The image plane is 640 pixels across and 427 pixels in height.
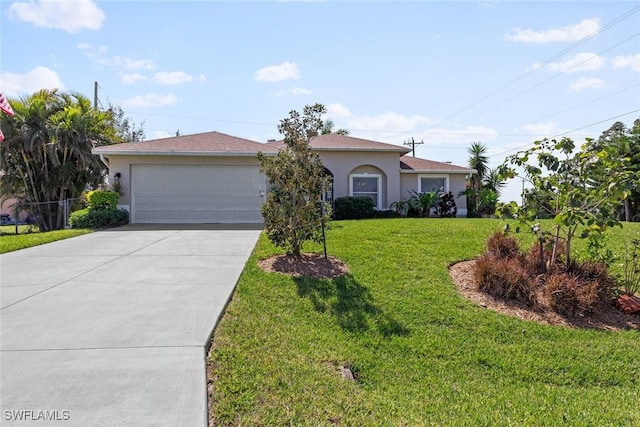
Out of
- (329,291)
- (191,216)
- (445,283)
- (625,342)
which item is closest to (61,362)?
(329,291)

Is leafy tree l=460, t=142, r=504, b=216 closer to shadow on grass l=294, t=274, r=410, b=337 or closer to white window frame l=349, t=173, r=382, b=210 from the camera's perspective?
white window frame l=349, t=173, r=382, b=210

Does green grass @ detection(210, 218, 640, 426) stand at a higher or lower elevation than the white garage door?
lower

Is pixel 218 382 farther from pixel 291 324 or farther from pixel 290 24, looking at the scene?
pixel 290 24

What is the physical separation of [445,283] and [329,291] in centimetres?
189

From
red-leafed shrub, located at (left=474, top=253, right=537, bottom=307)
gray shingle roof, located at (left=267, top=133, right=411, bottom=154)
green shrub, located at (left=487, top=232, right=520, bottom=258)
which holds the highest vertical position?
gray shingle roof, located at (left=267, top=133, right=411, bottom=154)

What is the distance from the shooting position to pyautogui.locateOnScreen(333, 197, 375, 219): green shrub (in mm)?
15883

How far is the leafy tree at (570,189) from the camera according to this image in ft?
17.3

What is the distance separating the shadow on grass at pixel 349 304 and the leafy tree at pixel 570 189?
103 inches

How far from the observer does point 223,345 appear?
3902 millimetres

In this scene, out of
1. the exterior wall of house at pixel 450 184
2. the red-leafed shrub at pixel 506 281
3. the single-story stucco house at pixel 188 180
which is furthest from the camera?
the exterior wall of house at pixel 450 184

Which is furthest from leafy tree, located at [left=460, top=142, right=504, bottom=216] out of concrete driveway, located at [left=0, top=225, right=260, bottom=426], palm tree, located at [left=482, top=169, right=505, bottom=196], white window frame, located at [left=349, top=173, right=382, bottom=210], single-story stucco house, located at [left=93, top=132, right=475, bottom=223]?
concrete driveway, located at [left=0, top=225, right=260, bottom=426]

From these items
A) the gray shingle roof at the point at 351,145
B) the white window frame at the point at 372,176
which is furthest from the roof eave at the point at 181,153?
the white window frame at the point at 372,176

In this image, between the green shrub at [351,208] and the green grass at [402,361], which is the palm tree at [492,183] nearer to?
the green shrub at [351,208]

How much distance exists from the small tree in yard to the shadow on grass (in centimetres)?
120
